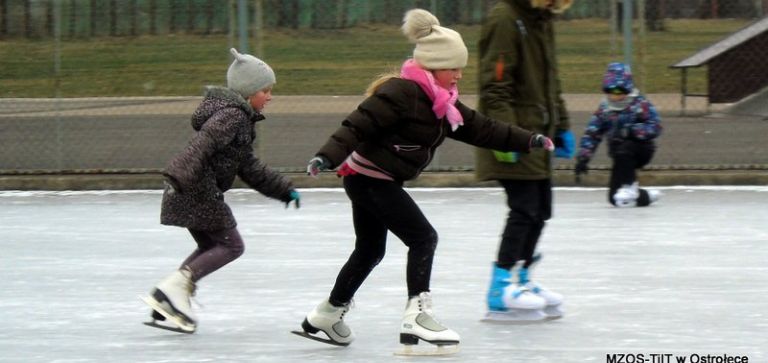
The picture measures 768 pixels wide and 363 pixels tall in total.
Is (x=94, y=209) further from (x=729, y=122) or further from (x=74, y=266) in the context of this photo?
(x=729, y=122)

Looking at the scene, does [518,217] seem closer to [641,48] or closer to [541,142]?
[541,142]

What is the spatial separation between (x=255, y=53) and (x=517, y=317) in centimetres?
606

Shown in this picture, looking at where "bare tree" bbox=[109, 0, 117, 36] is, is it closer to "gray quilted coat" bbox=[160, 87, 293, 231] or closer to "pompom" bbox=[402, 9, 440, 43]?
"gray quilted coat" bbox=[160, 87, 293, 231]

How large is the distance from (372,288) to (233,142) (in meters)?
1.58

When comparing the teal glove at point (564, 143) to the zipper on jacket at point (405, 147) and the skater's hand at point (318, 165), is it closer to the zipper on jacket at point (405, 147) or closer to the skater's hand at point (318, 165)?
the zipper on jacket at point (405, 147)

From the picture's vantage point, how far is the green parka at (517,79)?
6562 millimetres

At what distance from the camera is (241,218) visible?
10383 mm

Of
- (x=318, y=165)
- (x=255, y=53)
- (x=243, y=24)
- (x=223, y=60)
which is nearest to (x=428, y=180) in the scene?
(x=255, y=53)

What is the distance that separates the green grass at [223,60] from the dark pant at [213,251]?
6155 millimetres

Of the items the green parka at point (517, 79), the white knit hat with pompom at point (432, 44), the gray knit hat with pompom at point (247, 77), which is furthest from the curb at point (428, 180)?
the white knit hat with pompom at point (432, 44)

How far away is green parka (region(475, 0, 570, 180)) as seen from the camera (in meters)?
6.56

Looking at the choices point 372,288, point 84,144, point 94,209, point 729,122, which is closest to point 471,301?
point 372,288

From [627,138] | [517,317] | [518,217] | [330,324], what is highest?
[518,217]

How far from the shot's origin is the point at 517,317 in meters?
6.73
